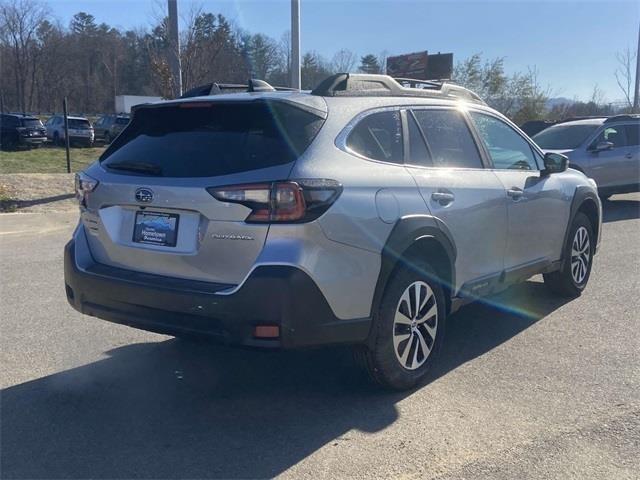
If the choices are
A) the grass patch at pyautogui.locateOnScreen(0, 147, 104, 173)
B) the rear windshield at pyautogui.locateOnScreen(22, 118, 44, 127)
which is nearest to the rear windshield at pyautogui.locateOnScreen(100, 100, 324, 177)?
the grass patch at pyautogui.locateOnScreen(0, 147, 104, 173)

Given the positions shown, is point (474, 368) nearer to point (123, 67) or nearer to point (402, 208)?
point (402, 208)

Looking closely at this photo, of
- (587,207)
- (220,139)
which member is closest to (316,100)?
(220,139)

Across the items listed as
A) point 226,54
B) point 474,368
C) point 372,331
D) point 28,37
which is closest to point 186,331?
point 372,331

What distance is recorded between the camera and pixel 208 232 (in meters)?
3.47

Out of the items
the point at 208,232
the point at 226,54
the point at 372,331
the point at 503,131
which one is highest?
the point at 226,54

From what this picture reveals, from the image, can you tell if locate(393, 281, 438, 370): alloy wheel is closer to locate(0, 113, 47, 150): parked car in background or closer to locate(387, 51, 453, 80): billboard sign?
locate(387, 51, 453, 80): billboard sign

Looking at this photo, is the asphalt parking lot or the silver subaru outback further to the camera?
the silver subaru outback

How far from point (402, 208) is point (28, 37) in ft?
247

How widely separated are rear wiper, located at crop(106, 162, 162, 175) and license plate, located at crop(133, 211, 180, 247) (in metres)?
0.24

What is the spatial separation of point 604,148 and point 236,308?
11341mm

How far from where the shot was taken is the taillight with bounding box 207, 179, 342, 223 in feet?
11.0

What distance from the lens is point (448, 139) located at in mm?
4703

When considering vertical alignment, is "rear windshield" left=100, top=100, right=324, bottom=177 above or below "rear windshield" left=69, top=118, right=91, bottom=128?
below

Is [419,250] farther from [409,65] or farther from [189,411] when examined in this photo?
[409,65]
